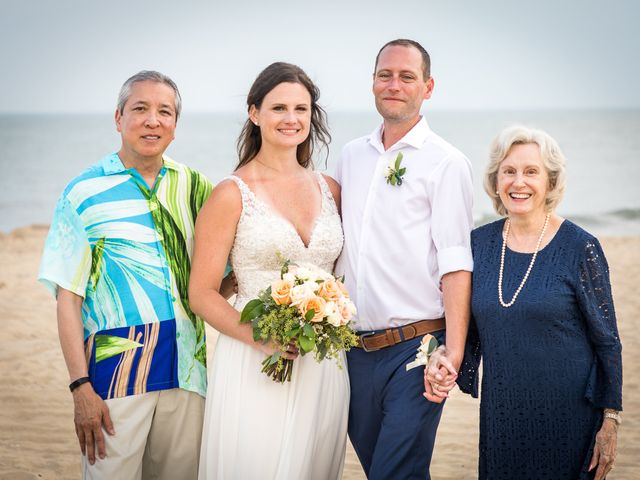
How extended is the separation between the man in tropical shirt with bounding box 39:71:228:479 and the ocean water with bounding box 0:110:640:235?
1.16 m

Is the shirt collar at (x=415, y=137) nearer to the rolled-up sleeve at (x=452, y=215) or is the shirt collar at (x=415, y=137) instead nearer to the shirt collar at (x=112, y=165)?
the rolled-up sleeve at (x=452, y=215)

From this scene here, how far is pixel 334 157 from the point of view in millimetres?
46469

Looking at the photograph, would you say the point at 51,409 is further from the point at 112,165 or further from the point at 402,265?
the point at 402,265

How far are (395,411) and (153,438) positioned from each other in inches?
54.6

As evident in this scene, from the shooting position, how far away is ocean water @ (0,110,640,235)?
32000 mm

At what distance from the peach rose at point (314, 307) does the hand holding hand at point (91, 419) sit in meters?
1.28

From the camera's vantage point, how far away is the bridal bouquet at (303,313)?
365 centimetres

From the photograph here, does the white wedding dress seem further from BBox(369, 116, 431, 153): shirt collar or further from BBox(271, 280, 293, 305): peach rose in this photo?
BBox(369, 116, 431, 153): shirt collar

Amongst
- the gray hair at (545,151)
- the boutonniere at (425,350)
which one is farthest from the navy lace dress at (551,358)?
the boutonniere at (425,350)

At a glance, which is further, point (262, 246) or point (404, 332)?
point (404, 332)

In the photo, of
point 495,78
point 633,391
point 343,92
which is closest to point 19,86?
point 343,92

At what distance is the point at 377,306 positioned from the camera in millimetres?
4359

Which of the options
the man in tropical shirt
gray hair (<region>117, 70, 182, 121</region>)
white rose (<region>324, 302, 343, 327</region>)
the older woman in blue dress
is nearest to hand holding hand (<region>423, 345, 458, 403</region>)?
the older woman in blue dress

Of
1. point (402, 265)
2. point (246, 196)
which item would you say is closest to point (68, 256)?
point (246, 196)
